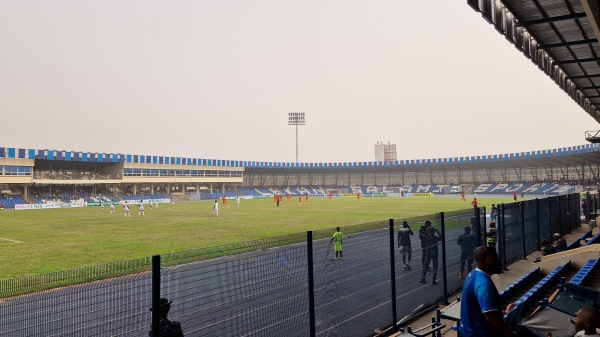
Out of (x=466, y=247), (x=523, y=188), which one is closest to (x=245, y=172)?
(x=523, y=188)

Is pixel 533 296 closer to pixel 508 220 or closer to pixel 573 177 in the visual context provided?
pixel 508 220

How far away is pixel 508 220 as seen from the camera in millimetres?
14055

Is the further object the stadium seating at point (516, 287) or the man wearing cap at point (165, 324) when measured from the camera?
the stadium seating at point (516, 287)

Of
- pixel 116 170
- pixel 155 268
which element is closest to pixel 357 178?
pixel 116 170

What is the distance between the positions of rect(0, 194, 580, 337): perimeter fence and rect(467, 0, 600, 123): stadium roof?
608cm

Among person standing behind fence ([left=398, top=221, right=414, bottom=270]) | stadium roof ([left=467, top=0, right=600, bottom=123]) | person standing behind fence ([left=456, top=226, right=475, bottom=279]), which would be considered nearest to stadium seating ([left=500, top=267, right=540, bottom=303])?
person standing behind fence ([left=456, top=226, right=475, bottom=279])

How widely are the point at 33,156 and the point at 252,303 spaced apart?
248 ft

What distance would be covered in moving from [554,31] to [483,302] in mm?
13727

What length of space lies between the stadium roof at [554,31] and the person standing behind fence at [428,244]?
556cm

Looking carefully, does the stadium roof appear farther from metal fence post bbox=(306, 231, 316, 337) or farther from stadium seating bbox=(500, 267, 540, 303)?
metal fence post bbox=(306, 231, 316, 337)

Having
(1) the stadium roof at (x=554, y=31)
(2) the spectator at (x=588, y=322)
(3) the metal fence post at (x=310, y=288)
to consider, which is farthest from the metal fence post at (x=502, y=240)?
(2) the spectator at (x=588, y=322)

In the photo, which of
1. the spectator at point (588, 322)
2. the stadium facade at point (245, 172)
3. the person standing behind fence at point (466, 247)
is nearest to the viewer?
the spectator at point (588, 322)

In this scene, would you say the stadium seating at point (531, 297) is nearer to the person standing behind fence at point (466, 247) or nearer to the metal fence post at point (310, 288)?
the person standing behind fence at point (466, 247)

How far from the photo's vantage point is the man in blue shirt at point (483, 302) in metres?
3.83
